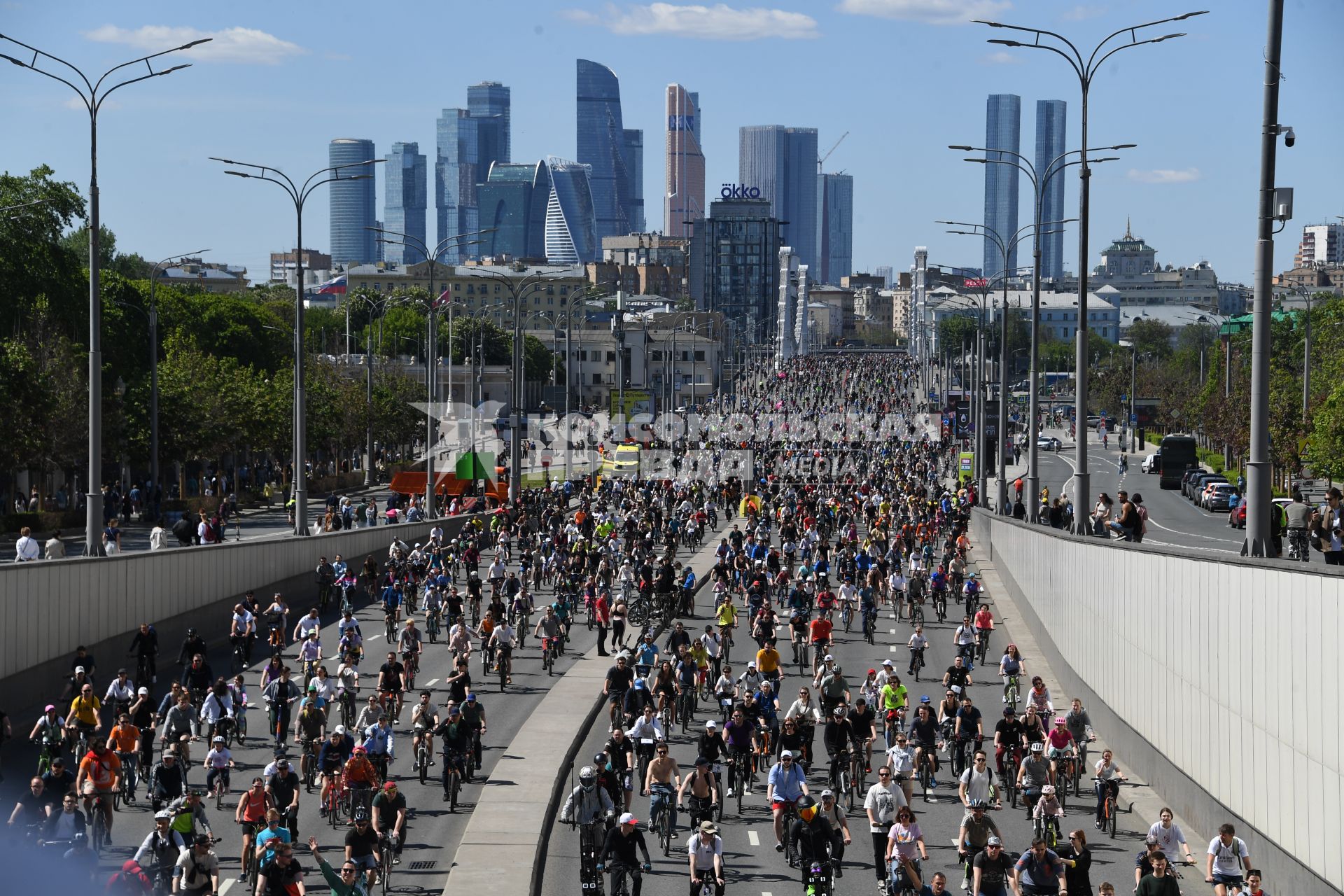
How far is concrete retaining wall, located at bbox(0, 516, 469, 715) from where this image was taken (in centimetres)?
2320

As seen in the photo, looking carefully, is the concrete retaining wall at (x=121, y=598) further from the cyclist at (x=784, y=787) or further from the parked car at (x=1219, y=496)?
the parked car at (x=1219, y=496)

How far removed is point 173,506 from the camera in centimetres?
5812

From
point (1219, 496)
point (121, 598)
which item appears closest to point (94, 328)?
point (121, 598)

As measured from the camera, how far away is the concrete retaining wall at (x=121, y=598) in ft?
76.1

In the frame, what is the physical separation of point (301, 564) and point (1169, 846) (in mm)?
24910

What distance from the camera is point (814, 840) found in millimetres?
16078

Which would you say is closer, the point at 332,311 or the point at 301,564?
the point at 301,564

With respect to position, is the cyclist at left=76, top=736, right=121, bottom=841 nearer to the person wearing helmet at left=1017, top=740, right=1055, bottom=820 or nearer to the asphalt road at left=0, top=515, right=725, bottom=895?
the asphalt road at left=0, top=515, right=725, bottom=895

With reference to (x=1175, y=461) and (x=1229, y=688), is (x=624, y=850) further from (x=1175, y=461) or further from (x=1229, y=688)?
(x=1175, y=461)

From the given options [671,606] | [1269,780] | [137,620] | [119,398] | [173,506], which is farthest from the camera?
[119,398]

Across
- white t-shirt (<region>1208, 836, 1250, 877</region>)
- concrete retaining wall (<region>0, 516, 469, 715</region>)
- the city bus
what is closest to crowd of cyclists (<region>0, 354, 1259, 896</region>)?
white t-shirt (<region>1208, 836, 1250, 877</region>)

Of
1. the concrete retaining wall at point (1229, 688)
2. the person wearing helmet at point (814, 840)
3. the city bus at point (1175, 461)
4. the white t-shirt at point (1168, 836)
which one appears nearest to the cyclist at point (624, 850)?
the person wearing helmet at point (814, 840)

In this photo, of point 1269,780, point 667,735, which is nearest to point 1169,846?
point 1269,780

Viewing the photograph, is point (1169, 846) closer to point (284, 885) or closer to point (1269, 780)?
point (1269, 780)
